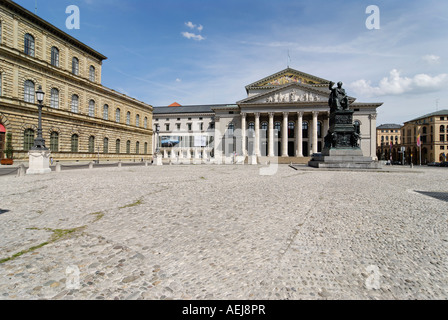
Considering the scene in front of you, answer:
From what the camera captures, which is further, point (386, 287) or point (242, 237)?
point (242, 237)

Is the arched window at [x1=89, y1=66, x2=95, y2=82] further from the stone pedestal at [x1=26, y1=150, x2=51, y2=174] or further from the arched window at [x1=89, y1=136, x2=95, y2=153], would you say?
the stone pedestal at [x1=26, y1=150, x2=51, y2=174]

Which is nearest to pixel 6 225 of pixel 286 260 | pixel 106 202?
pixel 106 202

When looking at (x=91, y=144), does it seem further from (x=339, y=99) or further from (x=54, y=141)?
(x=339, y=99)

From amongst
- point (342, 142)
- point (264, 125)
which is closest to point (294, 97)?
point (264, 125)

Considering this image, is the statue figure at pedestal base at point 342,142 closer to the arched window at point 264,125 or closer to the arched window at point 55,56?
the arched window at point 55,56

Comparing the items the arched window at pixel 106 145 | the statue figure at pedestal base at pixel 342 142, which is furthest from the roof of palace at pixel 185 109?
the statue figure at pedestal base at pixel 342 142

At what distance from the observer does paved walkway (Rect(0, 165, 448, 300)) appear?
2357 millimetres

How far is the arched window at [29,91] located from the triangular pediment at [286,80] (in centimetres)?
4260

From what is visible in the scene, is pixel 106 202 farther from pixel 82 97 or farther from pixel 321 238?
pixel 82 97

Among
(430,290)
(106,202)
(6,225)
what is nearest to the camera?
(430,290)

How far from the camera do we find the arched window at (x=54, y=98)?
33125mm

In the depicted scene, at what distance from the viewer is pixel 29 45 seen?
3005 centimetres
